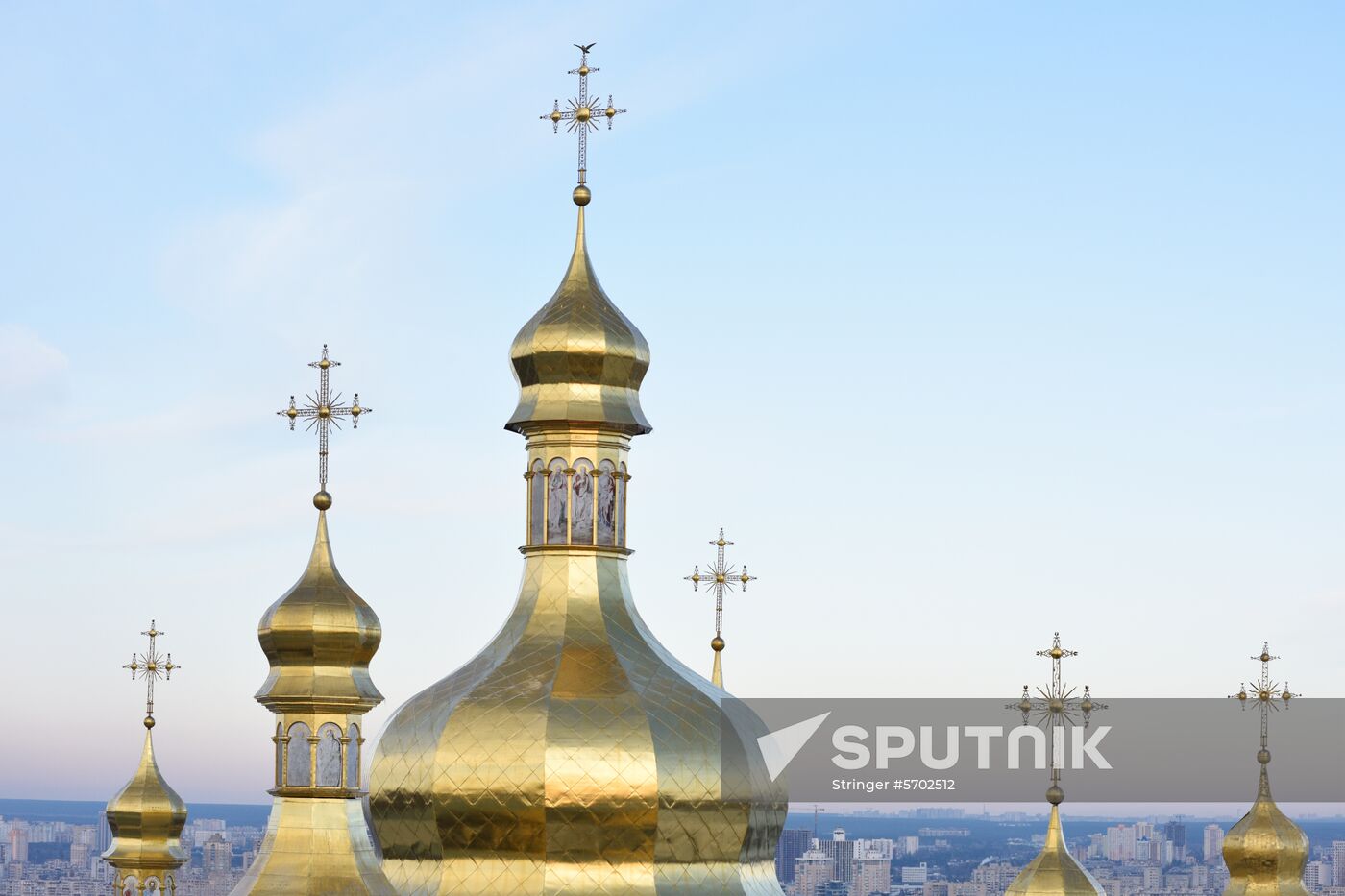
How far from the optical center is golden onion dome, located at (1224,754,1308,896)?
4809 cm

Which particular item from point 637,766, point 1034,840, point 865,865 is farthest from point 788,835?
point 865,865

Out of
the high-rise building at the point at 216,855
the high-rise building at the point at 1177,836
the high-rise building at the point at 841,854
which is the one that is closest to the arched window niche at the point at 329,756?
the high-rise building at the point at 216,855

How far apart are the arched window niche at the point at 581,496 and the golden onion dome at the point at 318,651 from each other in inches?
201

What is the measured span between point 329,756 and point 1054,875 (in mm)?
9663

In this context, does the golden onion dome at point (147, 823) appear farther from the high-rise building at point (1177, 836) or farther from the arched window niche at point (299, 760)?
the high-rise building at point (1177, 836)

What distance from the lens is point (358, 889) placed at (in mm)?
37469

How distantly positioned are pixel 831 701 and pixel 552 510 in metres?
5.57

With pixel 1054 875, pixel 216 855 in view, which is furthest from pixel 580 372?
pixel 216 855

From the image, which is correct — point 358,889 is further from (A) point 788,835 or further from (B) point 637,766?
(A) point 788,835

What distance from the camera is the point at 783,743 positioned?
35.8 meters

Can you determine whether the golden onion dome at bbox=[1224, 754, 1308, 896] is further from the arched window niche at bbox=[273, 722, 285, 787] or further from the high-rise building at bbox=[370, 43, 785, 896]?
the arched window niche at bbox=[273, 722, 285, 787]

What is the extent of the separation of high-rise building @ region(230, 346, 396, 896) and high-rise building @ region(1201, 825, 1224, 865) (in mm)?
18078

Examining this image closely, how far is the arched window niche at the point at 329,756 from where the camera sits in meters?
39.2

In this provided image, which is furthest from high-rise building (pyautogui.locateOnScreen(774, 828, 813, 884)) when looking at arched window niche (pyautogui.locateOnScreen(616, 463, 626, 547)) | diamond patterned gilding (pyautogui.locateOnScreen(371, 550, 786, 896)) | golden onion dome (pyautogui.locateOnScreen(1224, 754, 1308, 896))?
golden onion dome (pyautogui.locateOnScreen(1224, 754, 1308, 896))
